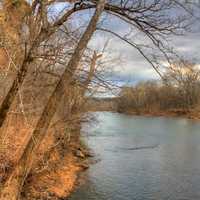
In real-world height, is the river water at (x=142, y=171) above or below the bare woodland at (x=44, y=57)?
below

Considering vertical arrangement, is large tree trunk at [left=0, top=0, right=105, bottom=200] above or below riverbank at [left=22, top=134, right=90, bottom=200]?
above

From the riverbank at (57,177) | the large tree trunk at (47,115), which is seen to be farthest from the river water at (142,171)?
the large tree trunk at (47,115)

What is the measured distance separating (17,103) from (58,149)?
550 cm

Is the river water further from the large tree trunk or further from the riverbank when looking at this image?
the large tree trunk

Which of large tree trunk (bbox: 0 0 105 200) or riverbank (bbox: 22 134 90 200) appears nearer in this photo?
large tree trunk (bbox: 0 0 105 200)

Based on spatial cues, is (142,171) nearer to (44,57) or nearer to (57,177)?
(57,177)

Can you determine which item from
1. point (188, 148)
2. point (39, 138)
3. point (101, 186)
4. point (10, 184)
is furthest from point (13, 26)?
point (188, 148)

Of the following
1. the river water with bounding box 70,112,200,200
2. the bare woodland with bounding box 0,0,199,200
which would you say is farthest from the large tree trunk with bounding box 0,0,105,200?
the river water with bounding box 70,112,200,200

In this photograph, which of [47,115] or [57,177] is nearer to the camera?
[47,115]

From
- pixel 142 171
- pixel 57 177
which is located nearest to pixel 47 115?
pixel 57 177

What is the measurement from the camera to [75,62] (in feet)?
22.9

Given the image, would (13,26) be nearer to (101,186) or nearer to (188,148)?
(101,186)

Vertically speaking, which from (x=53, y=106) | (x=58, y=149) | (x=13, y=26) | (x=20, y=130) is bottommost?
(x=58, y=149)

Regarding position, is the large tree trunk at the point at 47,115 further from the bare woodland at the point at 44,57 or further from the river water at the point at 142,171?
the river water at the point at 142,171
